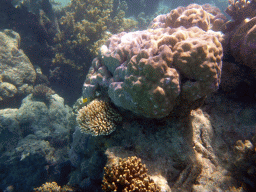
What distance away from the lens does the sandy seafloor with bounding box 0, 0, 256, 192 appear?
305 centimetres

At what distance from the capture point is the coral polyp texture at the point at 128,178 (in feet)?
8.92

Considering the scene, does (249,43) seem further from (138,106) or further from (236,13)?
(138,106)

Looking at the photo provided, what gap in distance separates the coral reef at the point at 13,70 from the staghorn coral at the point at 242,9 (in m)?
8.98

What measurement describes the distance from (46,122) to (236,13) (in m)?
8.60

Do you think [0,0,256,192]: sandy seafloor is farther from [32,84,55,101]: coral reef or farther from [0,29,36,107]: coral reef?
[32,84,55,101]: coral reef

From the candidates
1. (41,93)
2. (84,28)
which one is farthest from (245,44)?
(41,93)

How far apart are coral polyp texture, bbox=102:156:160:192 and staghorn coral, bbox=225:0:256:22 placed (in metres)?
5.15

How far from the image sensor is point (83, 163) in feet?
Result: 15.4

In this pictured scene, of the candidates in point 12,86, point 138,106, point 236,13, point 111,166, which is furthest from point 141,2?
point 111,166

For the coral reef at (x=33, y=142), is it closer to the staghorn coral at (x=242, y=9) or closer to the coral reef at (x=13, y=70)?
the coral reef at (x=13, y=70)

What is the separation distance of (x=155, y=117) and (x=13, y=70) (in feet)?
24.5

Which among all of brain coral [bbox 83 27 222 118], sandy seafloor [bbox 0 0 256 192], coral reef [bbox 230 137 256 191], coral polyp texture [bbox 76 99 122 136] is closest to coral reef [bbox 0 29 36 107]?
sandy seafloor [bbox 0 0 256 192]

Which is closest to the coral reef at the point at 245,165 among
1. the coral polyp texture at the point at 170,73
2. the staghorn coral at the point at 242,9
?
the coral polyp texture at the point at 170,73

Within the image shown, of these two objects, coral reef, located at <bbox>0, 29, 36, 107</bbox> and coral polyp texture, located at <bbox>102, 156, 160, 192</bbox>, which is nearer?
coral polyp texture, located at <bbox>102, 156, 160, 192</bbox>
